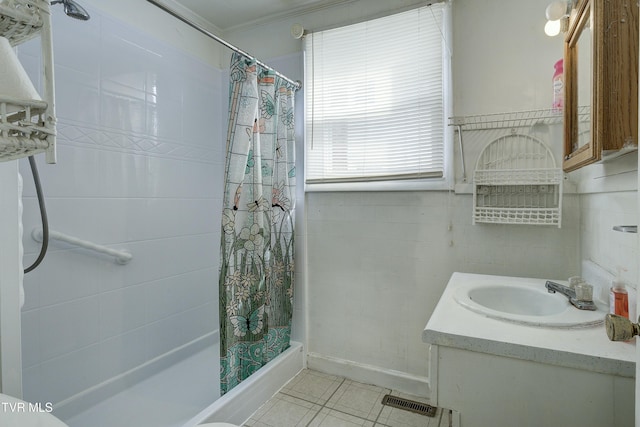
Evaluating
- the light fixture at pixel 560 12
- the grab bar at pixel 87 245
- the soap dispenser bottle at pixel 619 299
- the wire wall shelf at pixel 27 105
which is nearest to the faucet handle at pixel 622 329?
the soap dispenser bottle at pixel 619 299

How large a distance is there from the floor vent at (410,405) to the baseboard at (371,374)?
7cm

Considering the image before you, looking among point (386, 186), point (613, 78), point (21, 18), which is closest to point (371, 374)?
point (386, 186)

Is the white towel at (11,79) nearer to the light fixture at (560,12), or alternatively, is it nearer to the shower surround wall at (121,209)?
the shower surround wall at (121,209)

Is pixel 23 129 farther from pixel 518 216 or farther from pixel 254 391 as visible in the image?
pixel 518 216

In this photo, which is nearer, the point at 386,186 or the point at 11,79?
the point at 11,79

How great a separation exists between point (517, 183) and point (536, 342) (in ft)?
3.15

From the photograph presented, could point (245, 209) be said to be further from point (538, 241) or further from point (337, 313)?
point (538, 241)

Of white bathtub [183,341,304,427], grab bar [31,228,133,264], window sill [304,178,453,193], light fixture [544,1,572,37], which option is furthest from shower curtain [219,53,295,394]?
light fixture [544,1,572,37]

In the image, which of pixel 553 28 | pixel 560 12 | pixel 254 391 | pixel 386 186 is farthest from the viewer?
pixel 386 186

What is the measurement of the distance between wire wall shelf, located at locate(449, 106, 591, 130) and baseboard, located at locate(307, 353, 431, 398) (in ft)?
4.66

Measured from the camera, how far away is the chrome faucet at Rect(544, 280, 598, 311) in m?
1.12

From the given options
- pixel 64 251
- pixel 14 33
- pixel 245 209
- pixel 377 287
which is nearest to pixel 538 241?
pixel 377 287

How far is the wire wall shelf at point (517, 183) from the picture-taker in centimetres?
158

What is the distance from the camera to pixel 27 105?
53cm
